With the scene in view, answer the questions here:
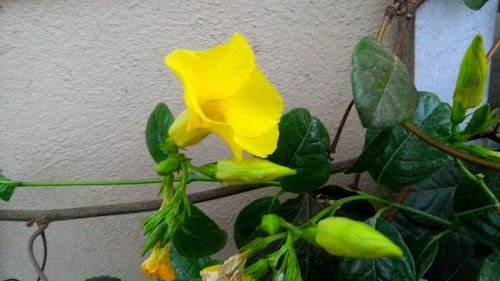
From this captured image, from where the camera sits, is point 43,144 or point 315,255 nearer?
point 315,255

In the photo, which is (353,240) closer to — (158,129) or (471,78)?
(471,78)

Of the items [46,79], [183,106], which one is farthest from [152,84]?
[46,79]

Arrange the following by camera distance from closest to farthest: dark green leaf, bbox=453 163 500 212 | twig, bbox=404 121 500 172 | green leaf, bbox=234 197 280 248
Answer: twig, bbox=404 121 500 172
dark green leaf, bbox=453 163 500 212
green leaf, bbox=234 197 280 248

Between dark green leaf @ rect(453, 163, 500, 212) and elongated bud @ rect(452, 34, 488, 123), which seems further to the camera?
dark green leaf @ rect(453, 163, 500, 212)

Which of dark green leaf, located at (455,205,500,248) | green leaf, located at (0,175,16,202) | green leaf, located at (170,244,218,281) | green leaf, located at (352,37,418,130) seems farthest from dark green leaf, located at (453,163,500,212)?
green leaf, located at (0,175,16,202)

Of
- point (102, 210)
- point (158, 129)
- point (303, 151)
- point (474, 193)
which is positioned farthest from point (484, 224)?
point (102, 210)

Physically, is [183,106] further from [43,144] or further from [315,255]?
[315,255]

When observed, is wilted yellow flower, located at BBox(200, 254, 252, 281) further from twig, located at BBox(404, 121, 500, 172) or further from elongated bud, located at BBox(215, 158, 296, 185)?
twig, located at BBox(404, 121, 500, 172)
